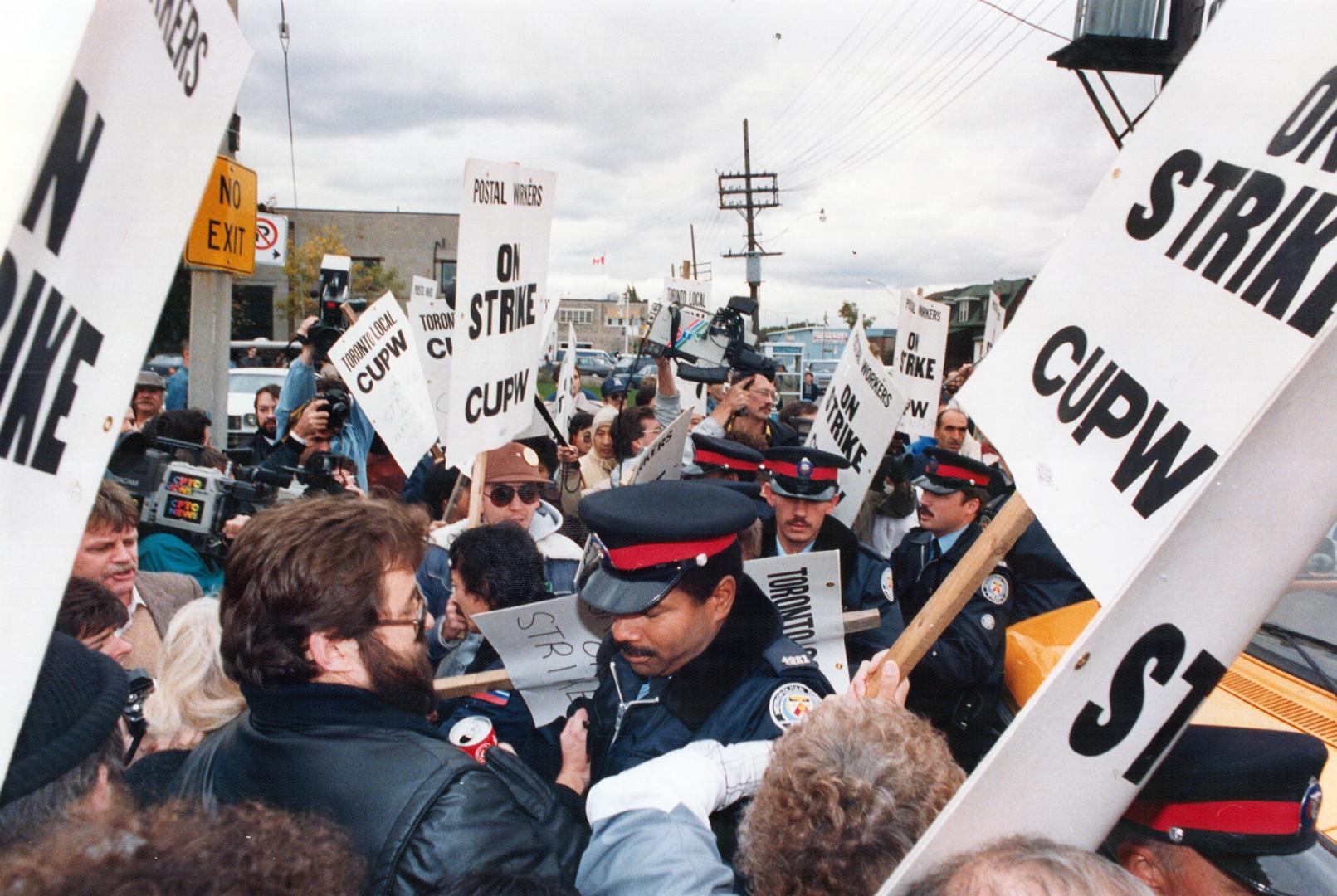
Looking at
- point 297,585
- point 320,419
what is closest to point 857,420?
point 320,419

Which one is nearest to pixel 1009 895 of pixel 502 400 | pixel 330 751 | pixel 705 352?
pixel 330 751

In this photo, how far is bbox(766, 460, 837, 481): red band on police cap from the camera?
13.5 feet

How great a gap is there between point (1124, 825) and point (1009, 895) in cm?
76

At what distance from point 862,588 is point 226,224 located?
431 cm

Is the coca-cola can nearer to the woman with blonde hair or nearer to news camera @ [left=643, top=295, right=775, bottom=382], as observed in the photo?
the woman with blonde hair

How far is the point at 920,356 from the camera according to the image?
18.9 feet

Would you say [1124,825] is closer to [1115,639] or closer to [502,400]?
[1115,639]

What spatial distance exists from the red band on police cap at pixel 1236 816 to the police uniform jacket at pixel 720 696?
0.76 meters

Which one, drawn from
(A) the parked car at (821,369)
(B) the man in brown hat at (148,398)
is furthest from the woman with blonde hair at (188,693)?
(A) the parked car at (821,369)

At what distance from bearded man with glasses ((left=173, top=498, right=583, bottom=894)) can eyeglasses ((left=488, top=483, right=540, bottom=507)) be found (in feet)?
7.33

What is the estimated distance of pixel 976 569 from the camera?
1.97 metres

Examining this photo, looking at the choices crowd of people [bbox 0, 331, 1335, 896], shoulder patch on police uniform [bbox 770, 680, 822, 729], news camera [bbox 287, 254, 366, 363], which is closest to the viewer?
crowd of people [bbox 0, 331, 1335, 896]

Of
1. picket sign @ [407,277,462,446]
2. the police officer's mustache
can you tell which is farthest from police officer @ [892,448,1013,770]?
picket sign @ [407,277,462,446]

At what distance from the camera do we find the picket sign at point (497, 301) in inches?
139
